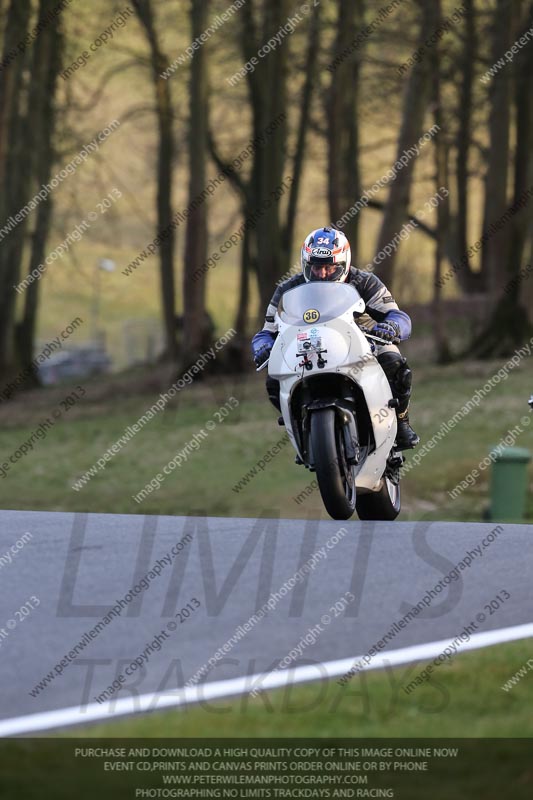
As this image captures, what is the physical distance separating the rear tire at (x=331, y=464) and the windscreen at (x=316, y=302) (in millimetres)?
770

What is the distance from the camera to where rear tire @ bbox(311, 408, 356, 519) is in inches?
401

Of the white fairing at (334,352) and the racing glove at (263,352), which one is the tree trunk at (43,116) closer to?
the racing glove at (263,352)

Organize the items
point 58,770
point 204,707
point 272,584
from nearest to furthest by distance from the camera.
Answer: point 58,770, point 204,707, point 272,584

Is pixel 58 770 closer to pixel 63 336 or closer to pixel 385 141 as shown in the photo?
pixel 63 336

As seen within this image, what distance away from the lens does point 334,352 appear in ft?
34.8

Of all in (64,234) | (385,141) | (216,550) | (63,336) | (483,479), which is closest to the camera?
(216,550)

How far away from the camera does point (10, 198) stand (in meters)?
→ 37.6

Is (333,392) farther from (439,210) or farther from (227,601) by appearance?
(439,210)

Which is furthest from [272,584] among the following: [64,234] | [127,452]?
[64,234]

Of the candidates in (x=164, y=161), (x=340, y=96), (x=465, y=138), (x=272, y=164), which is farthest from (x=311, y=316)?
(x=164, y=161)

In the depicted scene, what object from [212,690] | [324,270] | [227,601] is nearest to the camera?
[212,690]

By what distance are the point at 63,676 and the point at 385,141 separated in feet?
164

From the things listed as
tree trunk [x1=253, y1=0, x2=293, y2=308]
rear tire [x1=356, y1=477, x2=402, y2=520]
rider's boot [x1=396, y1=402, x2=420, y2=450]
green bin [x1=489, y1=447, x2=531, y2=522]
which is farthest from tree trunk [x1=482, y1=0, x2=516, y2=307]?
rider's boot [x1=396, y1=402, x2=420, y2=450]

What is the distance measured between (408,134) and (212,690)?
29.2 m
